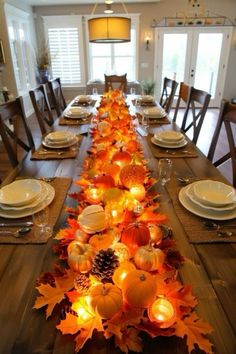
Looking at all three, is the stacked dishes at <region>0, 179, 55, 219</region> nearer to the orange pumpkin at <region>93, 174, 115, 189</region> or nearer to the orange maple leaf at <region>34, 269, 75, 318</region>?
the orange pumpkin at <region>93, 174, 115, 189</region>

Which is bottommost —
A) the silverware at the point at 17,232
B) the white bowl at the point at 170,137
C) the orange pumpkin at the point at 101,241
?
the silverware at the point at 17,232

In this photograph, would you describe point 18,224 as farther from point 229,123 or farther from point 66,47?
point 66,47

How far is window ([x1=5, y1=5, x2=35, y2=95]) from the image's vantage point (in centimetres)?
539

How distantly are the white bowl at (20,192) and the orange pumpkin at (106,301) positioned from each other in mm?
565

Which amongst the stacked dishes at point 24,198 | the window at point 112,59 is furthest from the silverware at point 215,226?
the window at point 112,59

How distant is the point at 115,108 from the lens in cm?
223

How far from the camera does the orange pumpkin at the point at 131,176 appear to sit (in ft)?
3.36

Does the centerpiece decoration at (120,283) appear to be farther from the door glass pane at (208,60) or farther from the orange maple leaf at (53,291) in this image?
the door glass pane at (208,60)

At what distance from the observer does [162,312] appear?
0.60 meters

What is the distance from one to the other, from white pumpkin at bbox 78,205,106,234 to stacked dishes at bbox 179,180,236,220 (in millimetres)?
406

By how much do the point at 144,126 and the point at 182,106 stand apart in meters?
5.46

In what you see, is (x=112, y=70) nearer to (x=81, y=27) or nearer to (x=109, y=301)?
(x=81, y=27)

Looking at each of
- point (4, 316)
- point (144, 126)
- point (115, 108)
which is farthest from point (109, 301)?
point (115, 108)

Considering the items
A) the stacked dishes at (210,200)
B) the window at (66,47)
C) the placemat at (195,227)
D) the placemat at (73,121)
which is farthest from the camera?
the window at (66,47)
